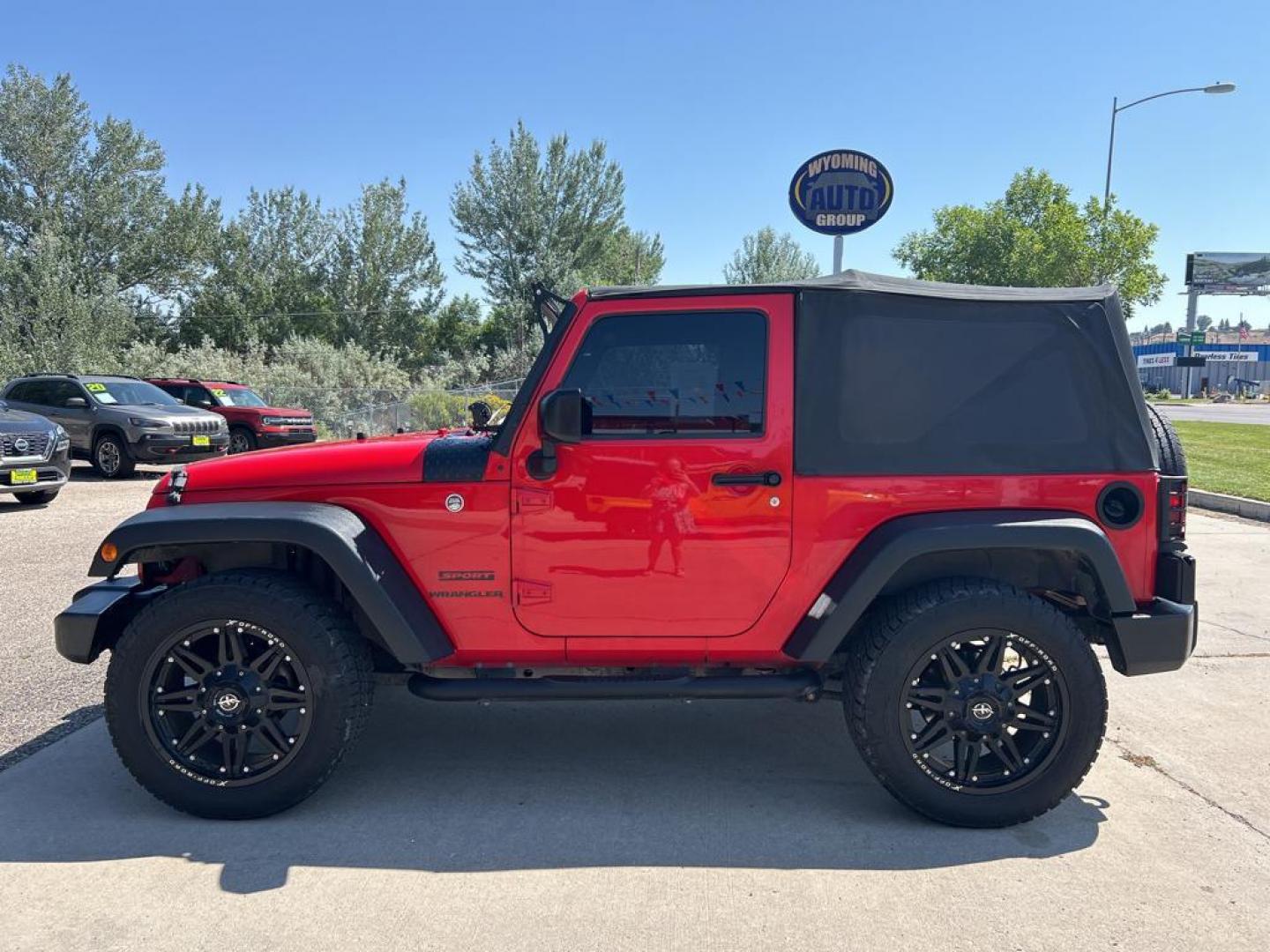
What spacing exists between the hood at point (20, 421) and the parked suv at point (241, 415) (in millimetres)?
7407

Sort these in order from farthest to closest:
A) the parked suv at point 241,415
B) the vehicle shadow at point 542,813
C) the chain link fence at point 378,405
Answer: the chain link fence at point 378,405 → the parked suv at point 241,415 → the vehicle shadow at point 542,813

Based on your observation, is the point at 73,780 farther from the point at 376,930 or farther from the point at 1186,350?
the point at 1186,350

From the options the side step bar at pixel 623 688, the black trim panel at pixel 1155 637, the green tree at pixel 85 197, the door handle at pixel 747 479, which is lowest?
the side step bar at pixel 623 688

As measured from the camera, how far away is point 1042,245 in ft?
109

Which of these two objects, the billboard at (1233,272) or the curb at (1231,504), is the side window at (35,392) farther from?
the billboard at (1233,272)

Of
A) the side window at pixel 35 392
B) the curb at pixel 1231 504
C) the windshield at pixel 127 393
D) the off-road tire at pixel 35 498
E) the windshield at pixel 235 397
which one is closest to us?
the curb at pixel 1231 504

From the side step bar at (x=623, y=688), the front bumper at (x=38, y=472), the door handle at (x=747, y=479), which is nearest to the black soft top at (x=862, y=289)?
the door handle at (x=747, y=479)

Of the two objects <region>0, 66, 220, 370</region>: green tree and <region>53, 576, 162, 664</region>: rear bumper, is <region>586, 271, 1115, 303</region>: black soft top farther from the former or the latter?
<region>0, 66, 220, 370</region>: green tree

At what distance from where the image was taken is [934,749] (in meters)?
3.49

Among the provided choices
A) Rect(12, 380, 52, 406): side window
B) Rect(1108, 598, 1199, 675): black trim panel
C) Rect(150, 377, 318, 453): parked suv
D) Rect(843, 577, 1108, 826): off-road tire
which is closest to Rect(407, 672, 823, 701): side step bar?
Rect(843, 577, 1108, 826): off-road tire

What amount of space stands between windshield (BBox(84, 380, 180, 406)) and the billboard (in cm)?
8412

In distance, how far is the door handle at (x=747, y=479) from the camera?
3.36 metres

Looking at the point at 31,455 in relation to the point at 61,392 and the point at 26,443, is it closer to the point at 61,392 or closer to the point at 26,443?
the point at 26,443

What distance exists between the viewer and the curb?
10.8 meters
